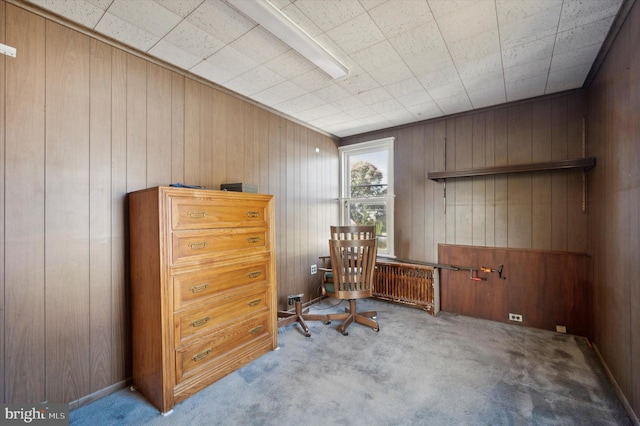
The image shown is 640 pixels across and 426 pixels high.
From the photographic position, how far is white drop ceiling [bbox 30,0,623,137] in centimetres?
171

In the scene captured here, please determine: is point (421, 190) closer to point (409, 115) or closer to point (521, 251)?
point (409, 115)

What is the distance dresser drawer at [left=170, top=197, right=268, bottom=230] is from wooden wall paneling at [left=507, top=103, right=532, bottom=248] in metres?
2.88

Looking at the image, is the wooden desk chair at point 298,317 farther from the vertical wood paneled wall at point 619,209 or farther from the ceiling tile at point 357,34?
the ceiling tile at point 357,34

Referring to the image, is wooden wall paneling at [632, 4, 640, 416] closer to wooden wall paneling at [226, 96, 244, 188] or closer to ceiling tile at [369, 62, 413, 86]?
ceiling tile at [369, 62, 413, 86]

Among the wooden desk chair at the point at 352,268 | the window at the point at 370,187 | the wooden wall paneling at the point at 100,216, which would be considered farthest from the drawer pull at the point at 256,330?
the window at the point at 370,187

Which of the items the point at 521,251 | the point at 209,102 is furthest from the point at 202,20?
the point at 521,251

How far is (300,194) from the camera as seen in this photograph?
3791 millimetres

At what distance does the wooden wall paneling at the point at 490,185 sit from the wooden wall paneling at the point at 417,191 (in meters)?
0.76

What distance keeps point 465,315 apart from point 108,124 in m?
4.19

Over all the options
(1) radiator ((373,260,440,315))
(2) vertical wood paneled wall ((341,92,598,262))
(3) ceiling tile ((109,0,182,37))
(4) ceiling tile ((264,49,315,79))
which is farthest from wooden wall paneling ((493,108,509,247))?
(3) ceiling tile ((109,0,182,37))

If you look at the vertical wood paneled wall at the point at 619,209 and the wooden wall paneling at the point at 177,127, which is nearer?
the vertical wood paneled wall at the point at 619,209

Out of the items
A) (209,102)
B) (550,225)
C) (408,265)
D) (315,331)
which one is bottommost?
(315,331)

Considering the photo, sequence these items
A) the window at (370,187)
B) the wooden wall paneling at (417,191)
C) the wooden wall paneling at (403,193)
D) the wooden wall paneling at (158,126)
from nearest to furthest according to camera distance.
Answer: the wooden wall paneling at (158,126), the wooden wall paneling at (417,191), the wooden wall paneling at (403,193), the window at (370,187)

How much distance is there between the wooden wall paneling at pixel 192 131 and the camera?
250 cm
